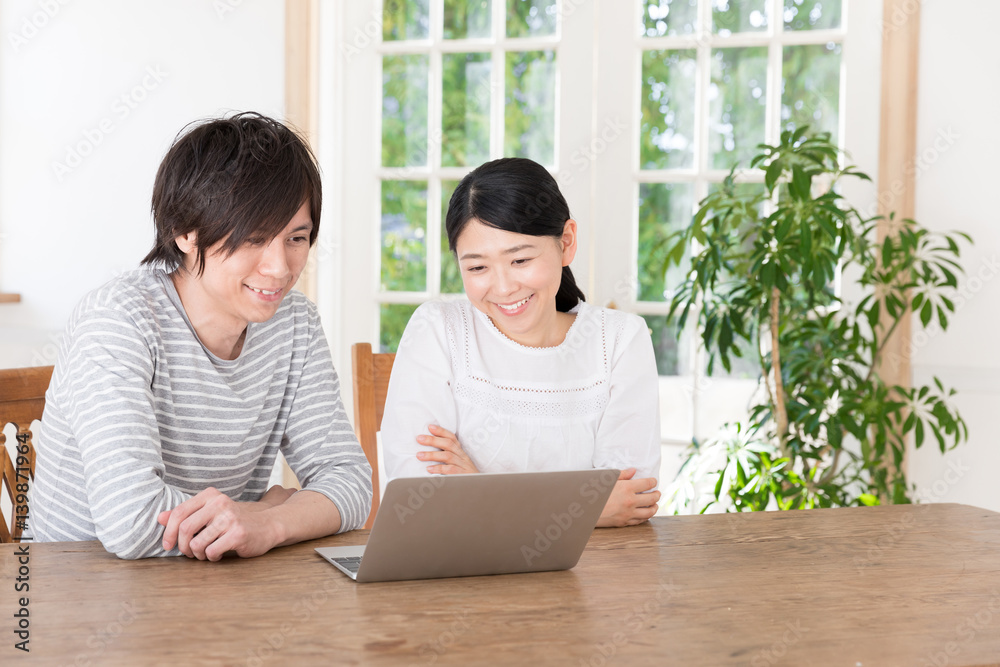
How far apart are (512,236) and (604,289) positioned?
1.23 m

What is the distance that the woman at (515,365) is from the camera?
151 centimetres

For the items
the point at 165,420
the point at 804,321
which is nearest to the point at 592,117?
the point at 804,321

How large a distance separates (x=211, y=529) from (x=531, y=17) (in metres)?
2.09

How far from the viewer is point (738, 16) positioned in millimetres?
2600

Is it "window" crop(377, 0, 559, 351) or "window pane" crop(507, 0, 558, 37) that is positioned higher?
"window pane" crop(507, 0, 558, 37)

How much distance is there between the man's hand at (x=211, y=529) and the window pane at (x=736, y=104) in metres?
1.97
